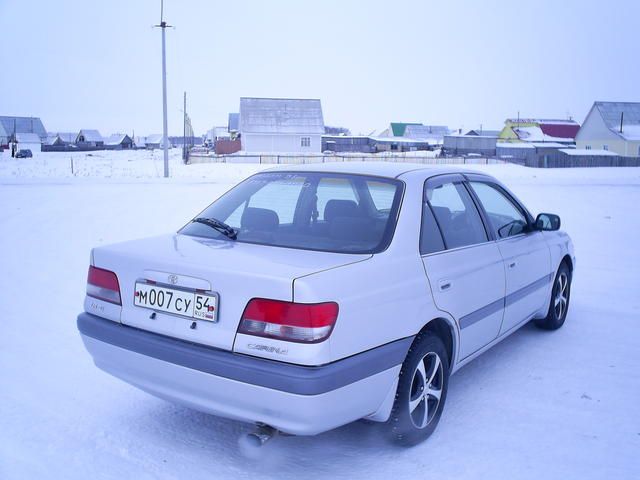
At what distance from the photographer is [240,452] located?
11.0ft

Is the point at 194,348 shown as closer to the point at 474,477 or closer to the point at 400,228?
the point at 400,228

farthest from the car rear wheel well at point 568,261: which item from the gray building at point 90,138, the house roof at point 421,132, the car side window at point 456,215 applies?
the gray building at point 90,138

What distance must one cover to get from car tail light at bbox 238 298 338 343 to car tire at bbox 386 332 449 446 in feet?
2.38

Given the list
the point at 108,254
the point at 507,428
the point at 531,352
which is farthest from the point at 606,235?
the point at 108,254

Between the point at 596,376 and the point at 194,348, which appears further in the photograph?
the point at 596,376

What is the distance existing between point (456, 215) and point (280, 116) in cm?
5577

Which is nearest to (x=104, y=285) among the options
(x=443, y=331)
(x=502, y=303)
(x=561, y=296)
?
(x=443, y=331)

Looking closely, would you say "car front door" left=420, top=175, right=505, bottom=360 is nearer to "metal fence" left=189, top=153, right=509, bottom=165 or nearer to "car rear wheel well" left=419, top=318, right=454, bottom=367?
"car rear wheel well" left=419, top=318, right=454, bottom=367

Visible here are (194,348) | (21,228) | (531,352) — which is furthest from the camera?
(21,228)

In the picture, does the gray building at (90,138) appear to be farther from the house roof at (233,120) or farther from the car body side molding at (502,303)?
the car body side molding at (502,303)

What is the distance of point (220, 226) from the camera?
147 inches

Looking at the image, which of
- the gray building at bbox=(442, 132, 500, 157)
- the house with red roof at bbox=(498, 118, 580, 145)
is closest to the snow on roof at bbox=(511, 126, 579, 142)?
the house with red roof at bbox=(498, 118, 580, 145)

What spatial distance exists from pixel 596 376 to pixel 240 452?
2.75 m

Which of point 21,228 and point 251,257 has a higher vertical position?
point 251,257
